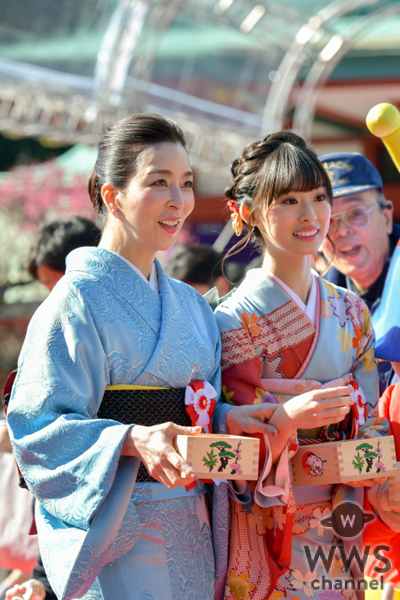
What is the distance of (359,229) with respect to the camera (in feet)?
10.4

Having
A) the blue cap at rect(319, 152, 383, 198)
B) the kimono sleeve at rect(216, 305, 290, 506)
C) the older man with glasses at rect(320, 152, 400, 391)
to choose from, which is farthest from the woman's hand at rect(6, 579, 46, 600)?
the blue cap at rect(319, 152, 383, 198)

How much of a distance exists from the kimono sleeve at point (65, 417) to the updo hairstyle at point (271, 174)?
28.4 inches

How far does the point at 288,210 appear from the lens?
2293mm

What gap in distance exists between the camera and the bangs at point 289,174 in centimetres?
228

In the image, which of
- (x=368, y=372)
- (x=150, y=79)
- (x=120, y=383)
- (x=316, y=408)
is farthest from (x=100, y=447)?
(x=150, y=79)

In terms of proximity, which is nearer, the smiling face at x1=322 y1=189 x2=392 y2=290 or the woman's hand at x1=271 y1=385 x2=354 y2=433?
the woman's hand at x1=271 y1=385 x2=354 y2=433

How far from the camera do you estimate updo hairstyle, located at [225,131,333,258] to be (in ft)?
7.49

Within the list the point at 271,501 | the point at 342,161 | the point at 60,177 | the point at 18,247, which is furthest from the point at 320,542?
the point at 60,177

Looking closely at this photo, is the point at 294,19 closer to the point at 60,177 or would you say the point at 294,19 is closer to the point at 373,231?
the point at 60,177

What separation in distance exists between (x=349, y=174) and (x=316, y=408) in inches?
63.8

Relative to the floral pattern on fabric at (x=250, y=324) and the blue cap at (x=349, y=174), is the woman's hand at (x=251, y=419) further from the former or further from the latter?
the blue cap at (x=349, y=174)

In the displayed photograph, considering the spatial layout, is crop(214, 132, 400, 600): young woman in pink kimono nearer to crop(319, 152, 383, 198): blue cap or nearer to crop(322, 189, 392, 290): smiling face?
crop(322, 189, 392, 290): smiling face

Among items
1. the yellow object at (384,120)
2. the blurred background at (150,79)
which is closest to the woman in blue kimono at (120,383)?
the yellow object at (384,120)

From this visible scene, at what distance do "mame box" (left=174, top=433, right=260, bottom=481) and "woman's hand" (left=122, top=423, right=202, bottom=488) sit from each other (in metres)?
0.03
